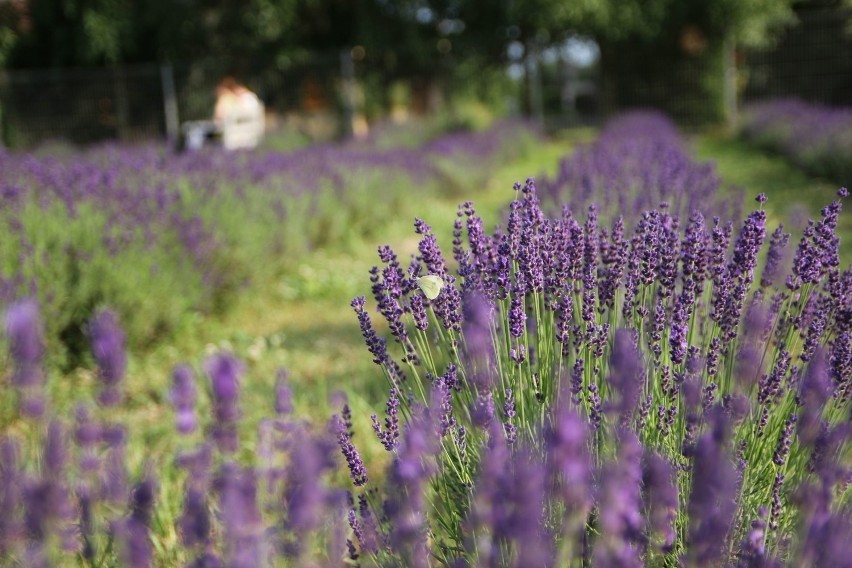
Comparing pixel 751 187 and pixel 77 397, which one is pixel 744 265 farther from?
pixel 751 187

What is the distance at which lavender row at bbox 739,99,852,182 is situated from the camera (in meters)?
9.19

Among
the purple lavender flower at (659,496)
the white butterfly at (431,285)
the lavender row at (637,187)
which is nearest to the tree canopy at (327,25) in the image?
the lavender row at (637,187)

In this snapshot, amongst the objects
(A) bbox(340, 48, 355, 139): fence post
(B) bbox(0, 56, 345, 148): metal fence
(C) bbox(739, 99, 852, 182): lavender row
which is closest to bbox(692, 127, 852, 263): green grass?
(C) bbox(739, 99, 852, 182): lavender row

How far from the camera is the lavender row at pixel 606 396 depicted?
4.47 ft

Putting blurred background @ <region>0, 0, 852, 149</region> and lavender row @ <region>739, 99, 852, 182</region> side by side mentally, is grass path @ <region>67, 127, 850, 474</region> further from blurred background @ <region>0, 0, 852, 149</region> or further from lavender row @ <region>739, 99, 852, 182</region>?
blurred background @ <region>0, 0, 852, 149</region>

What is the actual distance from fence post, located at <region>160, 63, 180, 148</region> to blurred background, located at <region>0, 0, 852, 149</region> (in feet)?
0.10

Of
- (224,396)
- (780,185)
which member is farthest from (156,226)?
(780,185)

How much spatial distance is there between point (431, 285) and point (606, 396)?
50 cm

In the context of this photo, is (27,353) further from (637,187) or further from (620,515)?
(637,187)

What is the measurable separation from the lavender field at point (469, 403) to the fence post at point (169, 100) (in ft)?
46.8

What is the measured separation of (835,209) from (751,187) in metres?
7.93

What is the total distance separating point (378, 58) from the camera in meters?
19.5

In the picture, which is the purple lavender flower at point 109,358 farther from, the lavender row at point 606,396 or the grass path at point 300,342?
the grass path at point 300,342

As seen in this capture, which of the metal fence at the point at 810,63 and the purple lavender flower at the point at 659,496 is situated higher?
the metal fence at the point at 810,63
